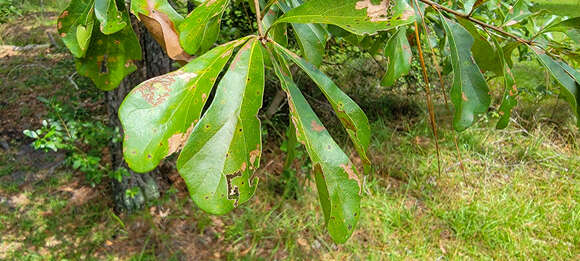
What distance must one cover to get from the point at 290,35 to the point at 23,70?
2359 millimetres

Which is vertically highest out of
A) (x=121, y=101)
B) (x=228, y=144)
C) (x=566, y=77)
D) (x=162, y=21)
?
(x=162, y=21)

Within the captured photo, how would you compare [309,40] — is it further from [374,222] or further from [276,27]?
[374,222]

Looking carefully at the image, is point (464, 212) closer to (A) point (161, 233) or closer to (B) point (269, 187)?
(B) point (269, 187)

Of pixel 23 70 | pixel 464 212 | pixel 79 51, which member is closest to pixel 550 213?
pixel 464 212

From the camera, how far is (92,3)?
1.85 feet

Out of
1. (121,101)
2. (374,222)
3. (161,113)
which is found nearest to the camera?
(161,113)

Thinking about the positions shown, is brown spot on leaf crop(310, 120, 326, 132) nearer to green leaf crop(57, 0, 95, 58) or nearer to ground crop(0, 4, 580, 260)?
green leaf crop(57, 0, 95, 58)

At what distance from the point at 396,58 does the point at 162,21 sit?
383mm

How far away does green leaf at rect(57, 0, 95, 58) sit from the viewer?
0.54 meters

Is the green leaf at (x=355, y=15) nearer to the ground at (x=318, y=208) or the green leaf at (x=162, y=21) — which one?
the green leaf at (x=162, y=21)

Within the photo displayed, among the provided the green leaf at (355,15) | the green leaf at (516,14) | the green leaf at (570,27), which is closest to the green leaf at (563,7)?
the green leaf at (516,14)

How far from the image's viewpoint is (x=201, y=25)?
1.65 ft

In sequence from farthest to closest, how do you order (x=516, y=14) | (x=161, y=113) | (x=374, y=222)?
(x=374, y=222) → (x=516, y=14) → (x=161, y=113)

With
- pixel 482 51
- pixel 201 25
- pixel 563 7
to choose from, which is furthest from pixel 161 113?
pixel 563 7
